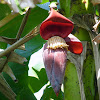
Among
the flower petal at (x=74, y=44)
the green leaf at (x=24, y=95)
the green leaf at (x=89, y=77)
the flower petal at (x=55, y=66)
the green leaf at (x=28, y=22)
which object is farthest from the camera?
the green leaf at (x=28, y=22)

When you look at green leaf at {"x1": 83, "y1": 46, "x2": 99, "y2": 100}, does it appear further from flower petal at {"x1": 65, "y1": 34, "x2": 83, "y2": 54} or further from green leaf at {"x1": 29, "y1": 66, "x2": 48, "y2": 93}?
Answer: green leaf at {"x1": 29, "y1": 66, "x2": 48, "y2": 93}

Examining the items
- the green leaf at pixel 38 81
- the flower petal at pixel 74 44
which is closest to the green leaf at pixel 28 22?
the green leaf at pixel 38 81

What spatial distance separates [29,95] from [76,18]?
417 millimetres

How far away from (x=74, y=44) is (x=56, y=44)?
9 centimetres

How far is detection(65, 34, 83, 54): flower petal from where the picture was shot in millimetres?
638

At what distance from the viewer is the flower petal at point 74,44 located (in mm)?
638

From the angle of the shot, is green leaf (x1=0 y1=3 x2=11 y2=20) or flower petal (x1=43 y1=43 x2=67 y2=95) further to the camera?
green leaf (x1=0 y1=3 x2=11 y2=20)

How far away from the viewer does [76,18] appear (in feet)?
2.42

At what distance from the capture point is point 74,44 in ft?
2.13

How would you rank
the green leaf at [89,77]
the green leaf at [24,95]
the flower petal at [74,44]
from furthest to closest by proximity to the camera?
the green leaf at [24,95]
the green leaf at [89,77]
the flower petal at [74,44]

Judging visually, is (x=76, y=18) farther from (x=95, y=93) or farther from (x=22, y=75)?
(x=22, y=75)

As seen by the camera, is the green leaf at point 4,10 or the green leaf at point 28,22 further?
the green leaf at point 28,22

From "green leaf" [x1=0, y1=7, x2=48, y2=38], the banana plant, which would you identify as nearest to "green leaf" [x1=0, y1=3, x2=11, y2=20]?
the banana plant

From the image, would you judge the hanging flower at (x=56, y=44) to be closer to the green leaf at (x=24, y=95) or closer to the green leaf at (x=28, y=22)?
the green leaf at (x=24, y=95)
